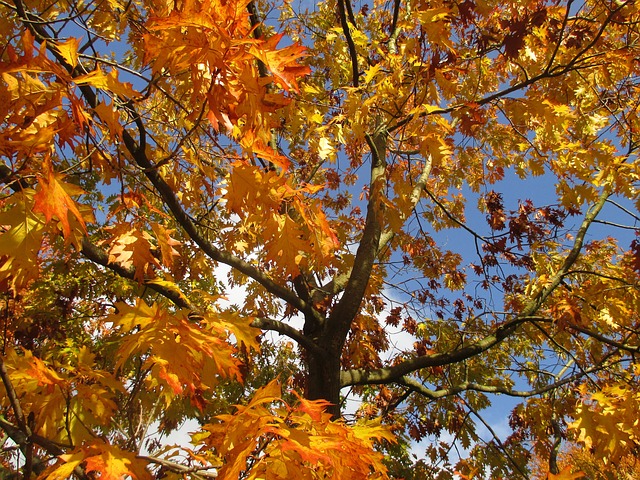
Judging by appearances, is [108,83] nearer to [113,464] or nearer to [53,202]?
[53,202]

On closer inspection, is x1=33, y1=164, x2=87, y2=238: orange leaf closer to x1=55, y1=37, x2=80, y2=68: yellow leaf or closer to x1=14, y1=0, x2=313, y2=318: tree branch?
x1=55, y1=37, x2=80, y2=68: yellow leaf

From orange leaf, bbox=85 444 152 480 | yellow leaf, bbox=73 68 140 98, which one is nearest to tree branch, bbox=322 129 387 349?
orange leaf, bbox=85 444 152 480

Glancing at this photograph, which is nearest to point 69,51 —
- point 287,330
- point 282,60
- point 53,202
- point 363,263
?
point 53,202

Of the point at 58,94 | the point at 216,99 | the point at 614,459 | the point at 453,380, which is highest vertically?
the point at 453,380

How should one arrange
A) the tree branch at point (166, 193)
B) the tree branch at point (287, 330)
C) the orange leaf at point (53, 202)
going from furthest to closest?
1. the tree branch at point (287, 330)
2. the tree branch at point (166, 193)
3. the orange leaf at point (53, 202)

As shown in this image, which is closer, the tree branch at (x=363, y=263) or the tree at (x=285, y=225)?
the tree at (x=285, y=225)

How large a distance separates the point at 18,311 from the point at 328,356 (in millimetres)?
4700

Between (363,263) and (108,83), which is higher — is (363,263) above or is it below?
above

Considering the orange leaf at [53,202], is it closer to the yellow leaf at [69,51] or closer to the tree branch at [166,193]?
the yellow leaf at [69,51]

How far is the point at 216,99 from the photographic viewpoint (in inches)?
73.0

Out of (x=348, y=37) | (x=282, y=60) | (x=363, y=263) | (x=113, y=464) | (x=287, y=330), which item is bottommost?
(x=113, y=464)

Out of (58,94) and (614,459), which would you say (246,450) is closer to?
(58,94)

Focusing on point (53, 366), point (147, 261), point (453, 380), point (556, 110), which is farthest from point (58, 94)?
point (453, 380)

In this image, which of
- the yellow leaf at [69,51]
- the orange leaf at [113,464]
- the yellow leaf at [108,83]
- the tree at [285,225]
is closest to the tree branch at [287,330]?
the tree at [285,225]
